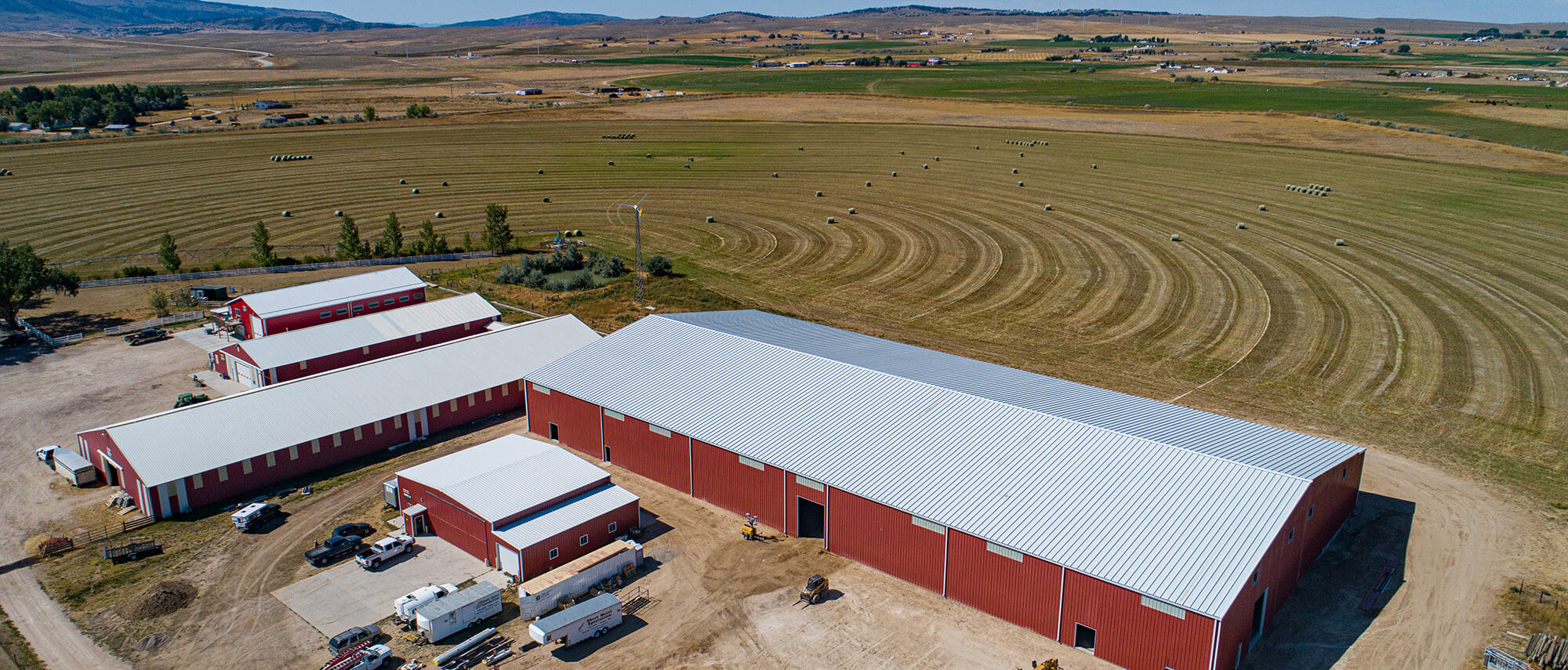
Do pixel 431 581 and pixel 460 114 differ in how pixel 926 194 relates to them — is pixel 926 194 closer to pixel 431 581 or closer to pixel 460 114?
pixel 431 581

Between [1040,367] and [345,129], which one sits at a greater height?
[345,129]

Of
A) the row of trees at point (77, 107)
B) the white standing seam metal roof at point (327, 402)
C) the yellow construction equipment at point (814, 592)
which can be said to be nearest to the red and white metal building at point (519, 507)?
the white standing seam metal roof at point (327, 402)

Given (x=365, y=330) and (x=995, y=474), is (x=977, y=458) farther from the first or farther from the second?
(x=365, y=330)

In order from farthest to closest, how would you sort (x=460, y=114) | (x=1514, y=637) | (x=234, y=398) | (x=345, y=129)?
(x=460, y=114) < (x=345, y=129) < (x=234, y=398) < (x=1514, y=637)

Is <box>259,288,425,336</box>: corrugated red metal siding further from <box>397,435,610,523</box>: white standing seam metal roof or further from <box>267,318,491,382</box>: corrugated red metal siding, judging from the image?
<box>397,435,610,523</box>: white standing seam metal roof

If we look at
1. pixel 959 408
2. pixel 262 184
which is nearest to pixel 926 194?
pixel 959 408

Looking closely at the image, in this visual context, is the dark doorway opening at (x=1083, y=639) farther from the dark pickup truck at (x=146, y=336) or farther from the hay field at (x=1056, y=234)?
the dark pickup truck at (x=146, y=336)

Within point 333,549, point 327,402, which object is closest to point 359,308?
point 327,402
